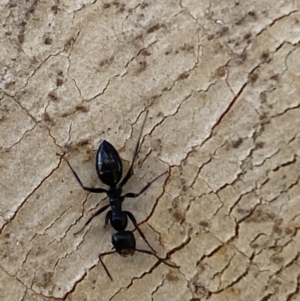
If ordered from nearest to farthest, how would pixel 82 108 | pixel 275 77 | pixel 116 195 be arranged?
pixel 275 77
pixel 82 108
pixel 116 195

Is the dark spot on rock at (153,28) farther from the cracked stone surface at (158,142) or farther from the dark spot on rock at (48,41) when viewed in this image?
the dark spot on rock at (48,41)

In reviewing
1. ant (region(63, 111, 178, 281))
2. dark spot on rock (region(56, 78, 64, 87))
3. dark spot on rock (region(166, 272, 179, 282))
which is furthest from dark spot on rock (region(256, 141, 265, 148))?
dark spot on rock (region(56, 78, 64, 87))

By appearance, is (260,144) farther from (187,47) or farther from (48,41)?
(48,41)

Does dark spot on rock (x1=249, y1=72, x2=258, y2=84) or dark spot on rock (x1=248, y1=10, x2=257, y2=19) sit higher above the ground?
dark spot on rock (x1=248, y1=10, x2=257, y2=19)

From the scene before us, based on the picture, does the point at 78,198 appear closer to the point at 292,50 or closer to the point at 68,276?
the point at 68,276

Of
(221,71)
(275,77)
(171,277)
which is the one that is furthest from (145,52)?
(171,277)

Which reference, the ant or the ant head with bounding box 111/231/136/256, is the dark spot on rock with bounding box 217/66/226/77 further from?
the ant head with bounding box 111/231/136/256

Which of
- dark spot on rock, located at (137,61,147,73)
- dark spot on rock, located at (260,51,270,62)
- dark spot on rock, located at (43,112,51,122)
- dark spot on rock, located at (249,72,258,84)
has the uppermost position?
dark spot on rock, located at (43,112,51,122)
